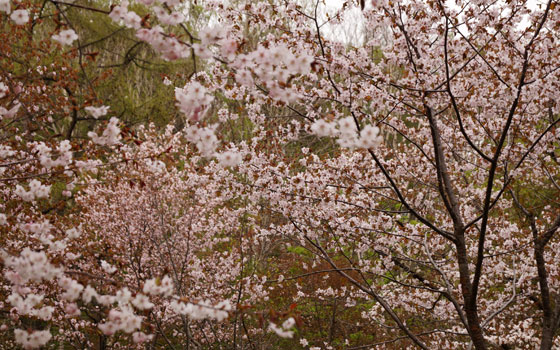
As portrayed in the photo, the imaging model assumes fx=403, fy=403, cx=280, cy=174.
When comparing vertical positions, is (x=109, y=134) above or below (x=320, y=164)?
A: below

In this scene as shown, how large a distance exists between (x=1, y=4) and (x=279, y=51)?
146cm

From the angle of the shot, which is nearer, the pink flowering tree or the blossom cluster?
the pink flowering tree

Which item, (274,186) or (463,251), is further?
(274,186)

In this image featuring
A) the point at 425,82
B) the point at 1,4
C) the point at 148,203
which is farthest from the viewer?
the point at 148,203

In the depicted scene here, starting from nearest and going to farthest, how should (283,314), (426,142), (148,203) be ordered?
(283,314) < (426,142) < (148,203)

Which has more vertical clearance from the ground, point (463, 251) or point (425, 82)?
point (425, 82)

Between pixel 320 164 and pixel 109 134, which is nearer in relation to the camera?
pixel 109 134

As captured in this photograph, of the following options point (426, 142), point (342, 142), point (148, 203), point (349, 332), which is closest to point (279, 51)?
point (342, 142)

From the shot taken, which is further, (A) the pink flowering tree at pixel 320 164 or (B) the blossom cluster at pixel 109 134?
(B) the blossom cluster at pixel 109 134

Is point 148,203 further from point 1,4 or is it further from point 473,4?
point 473,4

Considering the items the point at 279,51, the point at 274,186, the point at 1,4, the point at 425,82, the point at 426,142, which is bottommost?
the point at 279,51

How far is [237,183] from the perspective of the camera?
466 centimetres

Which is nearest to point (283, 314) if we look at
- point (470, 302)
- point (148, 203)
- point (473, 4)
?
point (470, 302)

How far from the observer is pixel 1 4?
209 cm
